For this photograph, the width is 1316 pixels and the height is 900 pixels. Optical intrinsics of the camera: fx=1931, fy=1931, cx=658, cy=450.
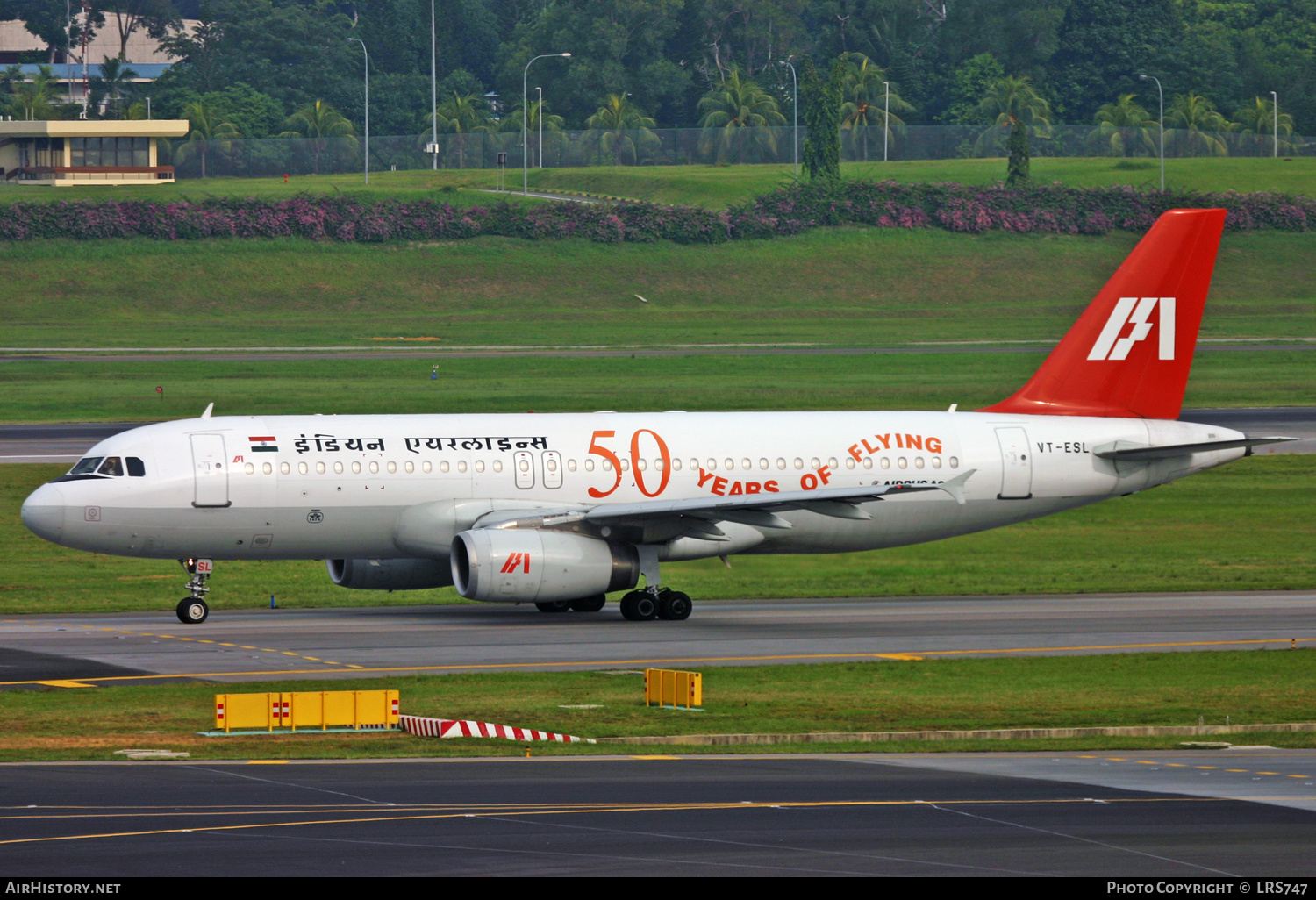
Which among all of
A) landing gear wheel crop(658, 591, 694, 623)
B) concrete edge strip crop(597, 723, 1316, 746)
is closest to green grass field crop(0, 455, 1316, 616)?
landing gear wheel crop(658, 591, 694, 623)

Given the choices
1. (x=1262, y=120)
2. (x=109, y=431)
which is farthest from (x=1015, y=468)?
(x=1262, y=120)

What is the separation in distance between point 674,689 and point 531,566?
9.36 m

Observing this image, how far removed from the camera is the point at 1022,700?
32.5m

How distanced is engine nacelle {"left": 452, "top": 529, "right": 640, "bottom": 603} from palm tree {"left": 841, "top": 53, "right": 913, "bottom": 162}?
476ft

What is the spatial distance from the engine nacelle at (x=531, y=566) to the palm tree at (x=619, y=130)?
138 meters

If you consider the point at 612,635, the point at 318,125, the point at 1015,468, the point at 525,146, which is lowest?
the point at 612,635

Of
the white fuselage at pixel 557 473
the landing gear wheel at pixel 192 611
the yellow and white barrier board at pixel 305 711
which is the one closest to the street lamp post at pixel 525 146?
the white fuselage at pixel 557 473

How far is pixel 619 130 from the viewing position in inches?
7067

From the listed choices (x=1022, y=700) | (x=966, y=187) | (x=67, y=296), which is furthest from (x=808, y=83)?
(x=1022, y=700)

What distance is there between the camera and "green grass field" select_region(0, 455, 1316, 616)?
47.0 meters

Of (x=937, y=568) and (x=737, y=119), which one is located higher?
(x=737, y=119)

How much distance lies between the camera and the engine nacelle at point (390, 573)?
43844 millimetres

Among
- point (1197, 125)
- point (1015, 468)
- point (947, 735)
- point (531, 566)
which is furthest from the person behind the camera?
point (1197, 125)

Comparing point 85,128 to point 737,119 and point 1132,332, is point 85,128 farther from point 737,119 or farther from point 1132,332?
point 1132,332
